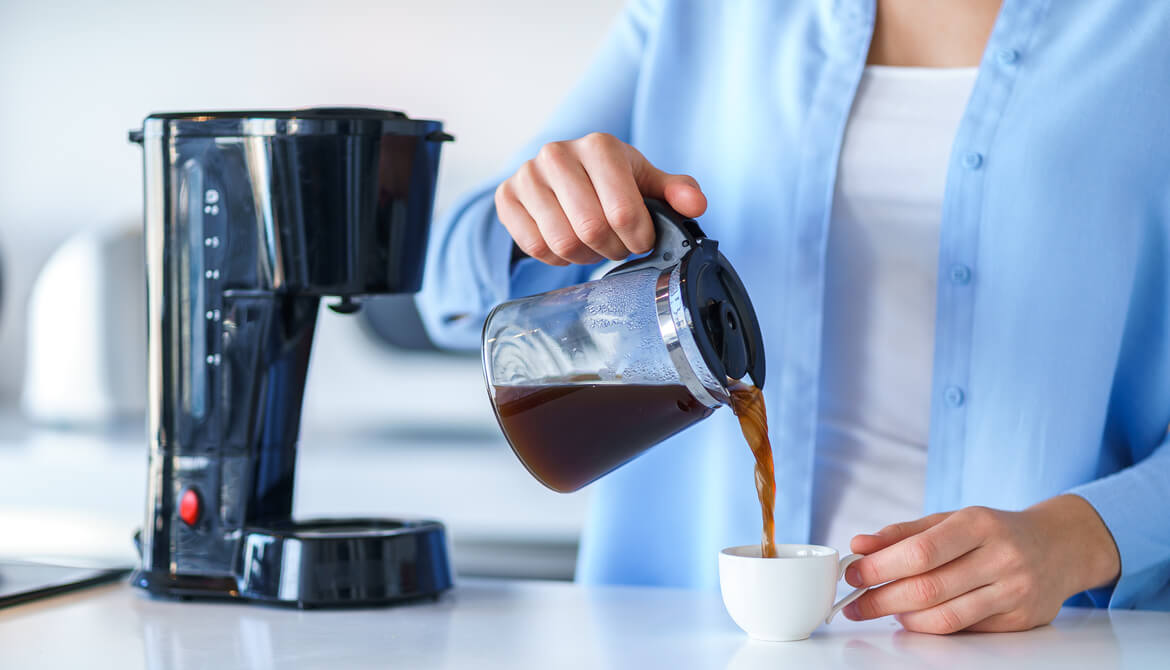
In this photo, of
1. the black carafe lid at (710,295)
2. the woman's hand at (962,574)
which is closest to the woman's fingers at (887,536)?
the woman's hand at (962,574)

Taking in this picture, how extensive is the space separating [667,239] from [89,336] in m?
1.71

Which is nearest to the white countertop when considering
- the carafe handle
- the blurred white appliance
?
the carafe handle

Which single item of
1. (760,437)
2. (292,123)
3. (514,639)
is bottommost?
(514,639)

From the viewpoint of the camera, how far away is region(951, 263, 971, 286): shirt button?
Answer: 40.5 inches

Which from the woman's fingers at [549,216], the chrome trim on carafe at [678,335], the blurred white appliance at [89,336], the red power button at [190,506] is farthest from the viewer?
the blurred white appliance at [89,336]

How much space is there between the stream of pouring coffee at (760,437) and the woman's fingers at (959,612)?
0.35 feet

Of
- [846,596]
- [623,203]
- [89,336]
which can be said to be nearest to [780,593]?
[846,596]

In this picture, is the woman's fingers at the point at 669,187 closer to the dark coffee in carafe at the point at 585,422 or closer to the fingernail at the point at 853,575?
the dark coffee in carafe at the point at 585,422

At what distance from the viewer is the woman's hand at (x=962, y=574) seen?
30.5 inches

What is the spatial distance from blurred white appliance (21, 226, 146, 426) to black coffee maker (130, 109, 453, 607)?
52.6 inches

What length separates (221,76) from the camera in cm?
243

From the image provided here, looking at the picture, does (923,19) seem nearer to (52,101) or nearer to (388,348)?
(388,348)

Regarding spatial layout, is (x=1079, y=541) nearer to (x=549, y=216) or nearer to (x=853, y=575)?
(x=853, y=575)

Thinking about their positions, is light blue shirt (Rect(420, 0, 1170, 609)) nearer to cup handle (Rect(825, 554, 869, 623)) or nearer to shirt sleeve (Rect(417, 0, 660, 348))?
shirt sleeve (Rect(417, 0, 660, 348))
